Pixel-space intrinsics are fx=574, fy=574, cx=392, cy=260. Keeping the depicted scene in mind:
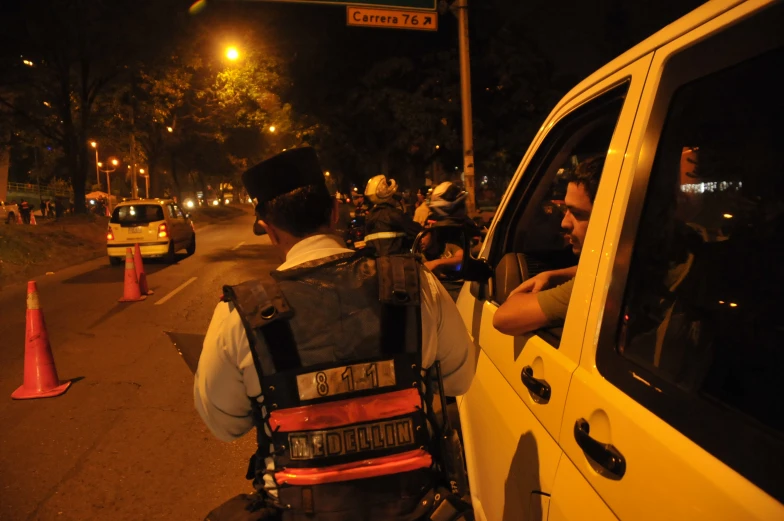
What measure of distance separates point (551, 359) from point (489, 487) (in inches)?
27.4

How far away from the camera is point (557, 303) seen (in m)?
1.80

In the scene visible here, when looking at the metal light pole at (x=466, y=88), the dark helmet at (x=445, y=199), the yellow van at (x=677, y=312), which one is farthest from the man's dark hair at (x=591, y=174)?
the metal light pole at (x=466, y=88)

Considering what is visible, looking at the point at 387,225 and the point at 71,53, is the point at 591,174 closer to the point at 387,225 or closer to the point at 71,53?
the point at 387,225

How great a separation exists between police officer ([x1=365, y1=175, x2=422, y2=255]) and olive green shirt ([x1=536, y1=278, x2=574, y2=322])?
3.83 meters

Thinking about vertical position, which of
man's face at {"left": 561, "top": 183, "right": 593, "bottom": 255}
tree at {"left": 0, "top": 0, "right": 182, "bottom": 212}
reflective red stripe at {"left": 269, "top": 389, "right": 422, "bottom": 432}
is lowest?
reflective red stripe at {"left": 269, "top": 389, "right": 422, "bottom": 432}

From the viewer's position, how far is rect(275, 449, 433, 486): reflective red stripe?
4.63 ft

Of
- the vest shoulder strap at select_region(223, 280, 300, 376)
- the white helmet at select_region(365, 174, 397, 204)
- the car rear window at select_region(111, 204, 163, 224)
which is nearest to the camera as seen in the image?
the vest shoulder strap at select_region(223, 280, 300, 376)

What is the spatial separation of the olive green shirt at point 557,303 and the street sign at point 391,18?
786 centimetres

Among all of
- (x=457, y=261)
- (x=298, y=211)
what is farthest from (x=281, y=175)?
(x=457, y=261)

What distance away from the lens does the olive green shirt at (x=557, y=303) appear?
1.79 metres

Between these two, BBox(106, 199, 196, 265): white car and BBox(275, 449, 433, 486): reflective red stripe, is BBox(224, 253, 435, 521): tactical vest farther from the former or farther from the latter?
BBox(106, 199, 196, 265): white car

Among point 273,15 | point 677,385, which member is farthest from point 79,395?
point 273,15

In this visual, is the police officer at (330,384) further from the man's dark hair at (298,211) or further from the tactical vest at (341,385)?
the man's dark hair at (298,211)

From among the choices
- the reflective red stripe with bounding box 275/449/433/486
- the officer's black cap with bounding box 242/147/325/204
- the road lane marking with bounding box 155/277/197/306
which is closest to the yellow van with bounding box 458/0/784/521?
the reflective red stripe with bounding box 275/449/433/486
